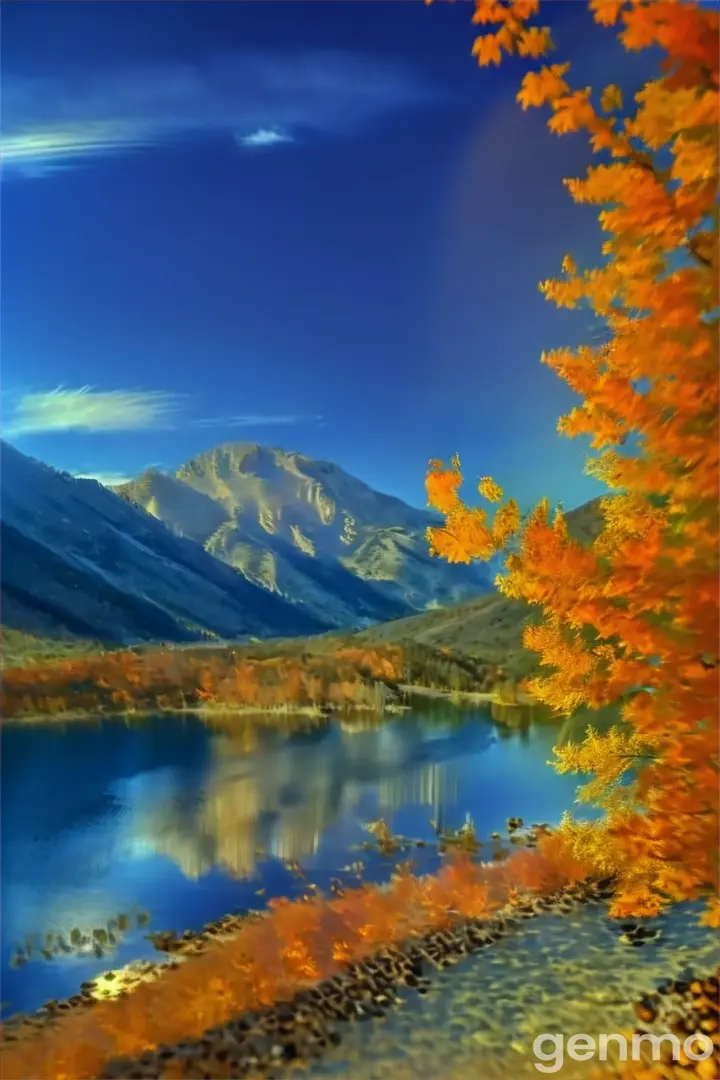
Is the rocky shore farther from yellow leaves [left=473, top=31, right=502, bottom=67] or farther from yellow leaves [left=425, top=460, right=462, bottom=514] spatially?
yellow leaves [left=473, top=31, right=502, bottom=67]

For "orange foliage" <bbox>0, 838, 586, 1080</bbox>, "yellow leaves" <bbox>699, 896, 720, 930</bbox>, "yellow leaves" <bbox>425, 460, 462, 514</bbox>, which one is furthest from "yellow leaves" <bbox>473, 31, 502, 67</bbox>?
"yellow leaves" <bbox>699, 896, 720, 930</bbox>

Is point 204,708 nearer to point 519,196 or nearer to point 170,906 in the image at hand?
point 170,906

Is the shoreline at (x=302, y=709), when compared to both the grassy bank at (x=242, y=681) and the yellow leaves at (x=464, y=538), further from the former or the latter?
the yellow leaves at (x=464, y=538)

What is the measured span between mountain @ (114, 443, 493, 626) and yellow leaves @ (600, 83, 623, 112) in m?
0.90

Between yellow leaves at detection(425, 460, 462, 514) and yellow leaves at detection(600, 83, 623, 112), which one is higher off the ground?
yellow leaves at detection(600, 83, 623, 112)

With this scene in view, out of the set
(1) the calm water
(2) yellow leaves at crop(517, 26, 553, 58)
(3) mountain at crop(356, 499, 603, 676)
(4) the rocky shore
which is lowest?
(4) the rocky shore

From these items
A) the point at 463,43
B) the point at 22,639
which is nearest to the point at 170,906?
the point at 22,639

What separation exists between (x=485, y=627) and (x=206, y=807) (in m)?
0.71

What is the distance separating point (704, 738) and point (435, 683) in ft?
1.93

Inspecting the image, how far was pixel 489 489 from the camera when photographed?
1932mm

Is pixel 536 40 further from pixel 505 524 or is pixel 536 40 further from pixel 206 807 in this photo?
pixel 206 807

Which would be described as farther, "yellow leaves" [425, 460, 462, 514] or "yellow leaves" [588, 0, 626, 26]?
"yellow leaves" [425, 460, 462, 514]

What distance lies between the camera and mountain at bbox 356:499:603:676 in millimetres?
1890

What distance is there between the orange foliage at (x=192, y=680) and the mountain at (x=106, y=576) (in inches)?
2.4
